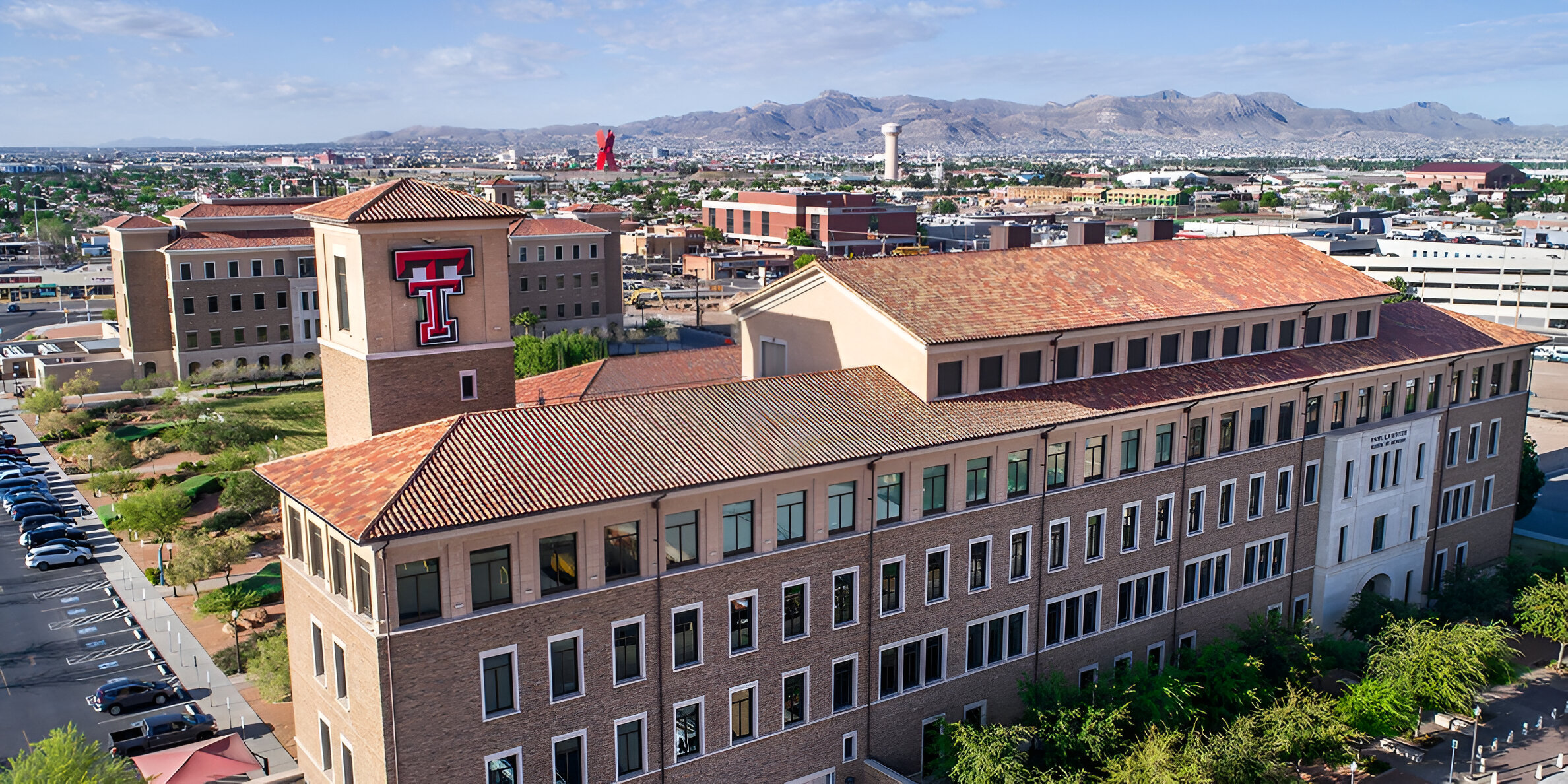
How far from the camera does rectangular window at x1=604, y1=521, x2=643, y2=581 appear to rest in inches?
1241

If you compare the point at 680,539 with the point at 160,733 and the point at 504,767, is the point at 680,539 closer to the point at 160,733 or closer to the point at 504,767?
the point at 504,767

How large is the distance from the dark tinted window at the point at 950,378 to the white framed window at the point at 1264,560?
55.1 ft

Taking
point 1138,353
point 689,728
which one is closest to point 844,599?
point 689,728

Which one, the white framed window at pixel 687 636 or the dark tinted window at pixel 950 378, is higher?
the dark tinted window at pixel 950 378

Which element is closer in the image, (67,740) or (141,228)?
(67,740)

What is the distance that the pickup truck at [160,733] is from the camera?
4094 centimetres

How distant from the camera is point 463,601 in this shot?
2923 centimetres

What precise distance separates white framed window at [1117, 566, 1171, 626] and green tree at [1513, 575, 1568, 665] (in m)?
18.0

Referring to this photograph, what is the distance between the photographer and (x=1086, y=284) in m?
47.2

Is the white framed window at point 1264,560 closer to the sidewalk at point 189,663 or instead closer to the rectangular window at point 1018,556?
the rectangular window at point 1018,556

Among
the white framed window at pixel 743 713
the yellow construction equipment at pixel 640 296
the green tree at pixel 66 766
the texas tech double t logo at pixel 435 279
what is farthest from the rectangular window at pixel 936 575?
the yellow construction equipment at pixel 640 296

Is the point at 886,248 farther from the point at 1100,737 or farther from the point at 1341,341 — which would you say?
the point at 1100,737

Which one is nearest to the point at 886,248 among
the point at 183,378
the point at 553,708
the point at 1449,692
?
the point at 183,378

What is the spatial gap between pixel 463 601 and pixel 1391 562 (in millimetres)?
45389
